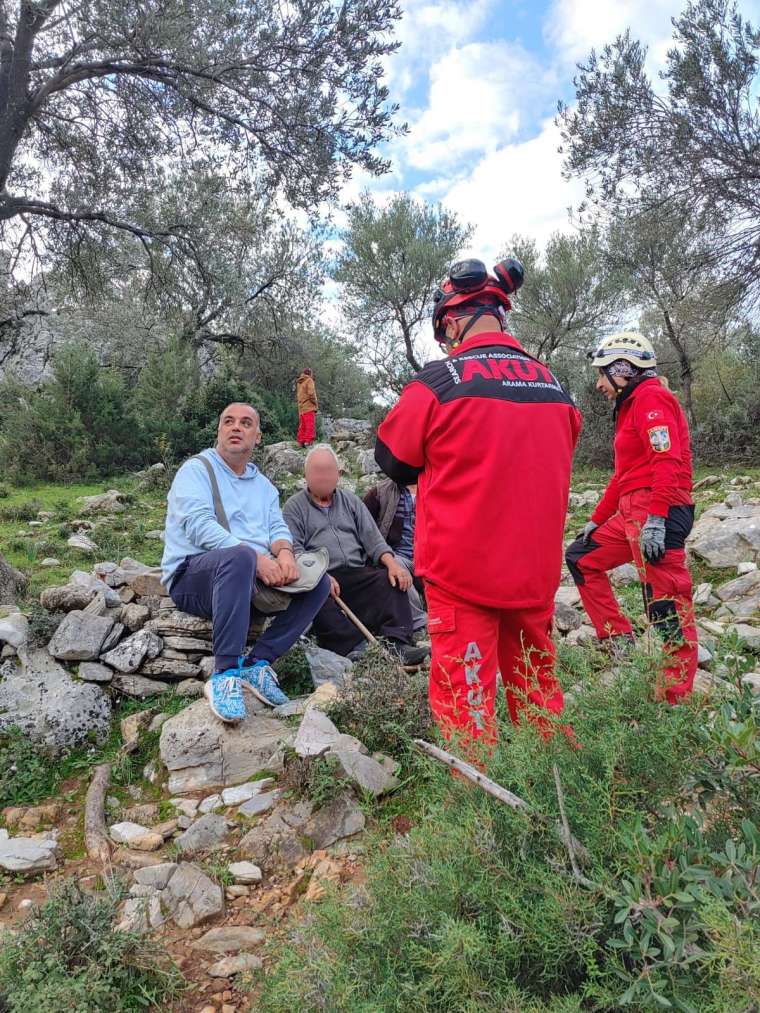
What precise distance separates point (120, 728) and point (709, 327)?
1138cm

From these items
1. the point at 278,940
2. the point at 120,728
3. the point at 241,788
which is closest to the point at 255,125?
the point at 120,728

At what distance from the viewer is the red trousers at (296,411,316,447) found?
56.6 ft

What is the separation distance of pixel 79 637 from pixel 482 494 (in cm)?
300

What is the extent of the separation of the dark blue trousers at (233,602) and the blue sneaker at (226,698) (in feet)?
0.46

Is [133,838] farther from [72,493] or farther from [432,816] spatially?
[72,493]

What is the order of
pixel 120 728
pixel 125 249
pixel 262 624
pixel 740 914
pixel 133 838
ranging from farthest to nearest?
pixel 125 249 < pixel 262 624 < pixel 120 728 < pixel 133 838 < pixel 740 914

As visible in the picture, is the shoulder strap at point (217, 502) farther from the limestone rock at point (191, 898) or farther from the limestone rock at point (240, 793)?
the limestone rock at point (191, 898)

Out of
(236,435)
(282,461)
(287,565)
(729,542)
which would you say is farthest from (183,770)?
(282,461)

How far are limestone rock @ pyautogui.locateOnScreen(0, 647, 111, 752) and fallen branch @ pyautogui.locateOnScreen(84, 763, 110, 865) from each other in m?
0.30

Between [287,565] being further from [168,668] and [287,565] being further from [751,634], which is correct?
[751,634]

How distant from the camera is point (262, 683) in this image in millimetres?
3900

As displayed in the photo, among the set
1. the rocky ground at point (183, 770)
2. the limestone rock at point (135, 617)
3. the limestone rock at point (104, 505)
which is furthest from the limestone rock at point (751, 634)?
the limestone rock at point (104, 505)

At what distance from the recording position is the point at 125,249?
8195 millimetres

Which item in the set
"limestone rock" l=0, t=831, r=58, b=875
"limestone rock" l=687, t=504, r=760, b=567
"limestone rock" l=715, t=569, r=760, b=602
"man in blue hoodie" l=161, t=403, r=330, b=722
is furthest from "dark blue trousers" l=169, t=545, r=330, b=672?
"limestone rock" l=687, t=504, r=760, b=567
